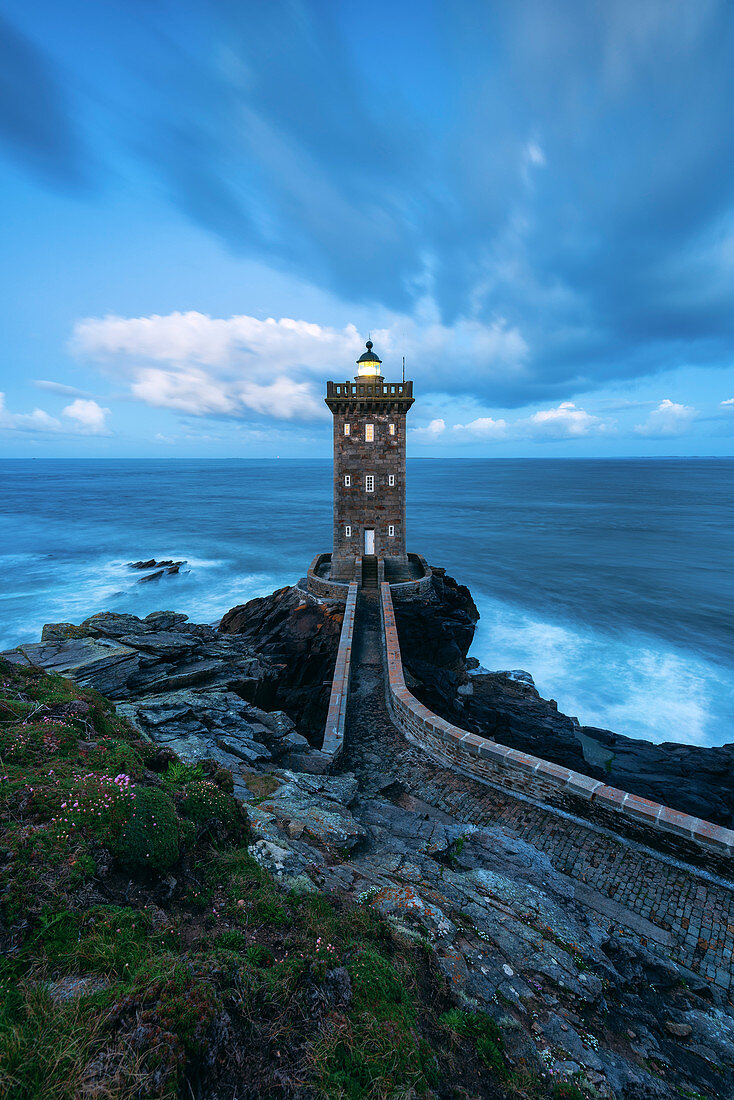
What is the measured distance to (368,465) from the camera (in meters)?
22.4

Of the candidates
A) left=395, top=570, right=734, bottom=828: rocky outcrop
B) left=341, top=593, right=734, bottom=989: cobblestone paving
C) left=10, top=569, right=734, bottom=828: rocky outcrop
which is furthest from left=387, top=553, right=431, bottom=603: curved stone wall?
left=341, top=593, right=734, bottom=989: cobblestone paving

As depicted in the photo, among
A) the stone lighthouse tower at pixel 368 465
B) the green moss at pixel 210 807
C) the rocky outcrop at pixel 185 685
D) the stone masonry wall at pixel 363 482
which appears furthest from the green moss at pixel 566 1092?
the stone masonry wall at pixel 363 482

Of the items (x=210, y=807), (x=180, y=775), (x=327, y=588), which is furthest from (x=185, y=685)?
(x=327, y=588)

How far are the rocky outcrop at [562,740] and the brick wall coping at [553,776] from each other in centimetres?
261

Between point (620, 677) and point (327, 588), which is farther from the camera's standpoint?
point (620, 677)

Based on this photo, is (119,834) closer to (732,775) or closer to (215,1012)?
(215,1012)

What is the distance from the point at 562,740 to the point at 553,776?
6222 mm

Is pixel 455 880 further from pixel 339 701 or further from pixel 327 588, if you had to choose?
pixel 327 588

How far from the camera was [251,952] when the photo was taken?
141 inches

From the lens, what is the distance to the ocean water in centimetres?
2158

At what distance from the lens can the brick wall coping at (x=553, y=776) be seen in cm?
692

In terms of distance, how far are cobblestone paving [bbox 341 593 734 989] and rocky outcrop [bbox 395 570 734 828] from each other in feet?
11.3

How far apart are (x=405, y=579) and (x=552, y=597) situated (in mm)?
15944

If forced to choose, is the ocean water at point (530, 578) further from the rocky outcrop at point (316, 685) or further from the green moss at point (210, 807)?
the green moss at point (210, 807)
